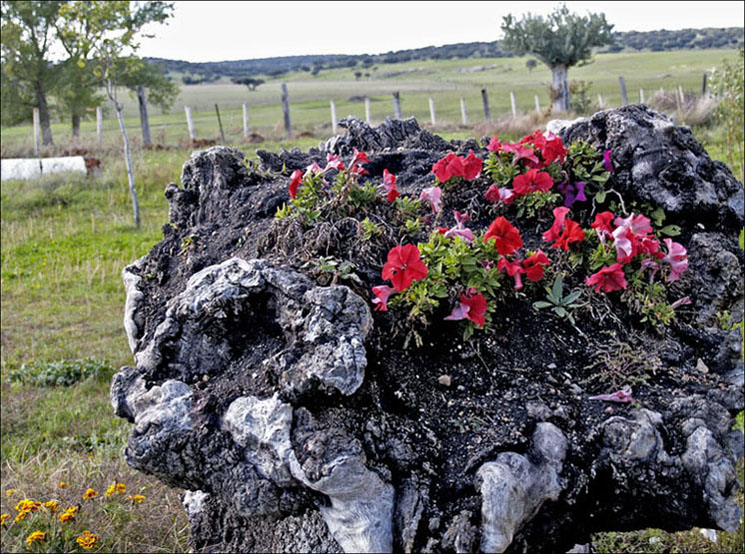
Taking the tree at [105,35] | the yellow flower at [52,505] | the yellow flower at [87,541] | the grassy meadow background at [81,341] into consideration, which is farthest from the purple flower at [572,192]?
the tree at [105,35]

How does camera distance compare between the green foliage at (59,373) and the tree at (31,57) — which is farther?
the tree at (31,57)

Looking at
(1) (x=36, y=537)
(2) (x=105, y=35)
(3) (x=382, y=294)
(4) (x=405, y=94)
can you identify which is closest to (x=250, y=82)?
(4) (x=405, y=94)

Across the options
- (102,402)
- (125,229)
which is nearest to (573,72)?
(125,229)

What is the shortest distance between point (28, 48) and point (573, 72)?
52733mm

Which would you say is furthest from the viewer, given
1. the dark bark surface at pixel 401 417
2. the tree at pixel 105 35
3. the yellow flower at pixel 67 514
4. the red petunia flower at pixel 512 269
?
the tree at pixel 105 35

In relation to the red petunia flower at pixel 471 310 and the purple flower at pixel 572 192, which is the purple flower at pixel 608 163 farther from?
the red petunia flower at pixel 471 310

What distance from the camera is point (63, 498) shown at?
11.3ft

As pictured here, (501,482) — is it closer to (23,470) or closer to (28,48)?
(23,470)

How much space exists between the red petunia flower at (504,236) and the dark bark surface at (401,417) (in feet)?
0.77

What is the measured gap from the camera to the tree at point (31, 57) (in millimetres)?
27047

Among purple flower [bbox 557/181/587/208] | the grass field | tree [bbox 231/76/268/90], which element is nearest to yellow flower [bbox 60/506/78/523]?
purple flower [bbox 557/181/587/208]

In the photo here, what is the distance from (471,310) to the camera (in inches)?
82.4

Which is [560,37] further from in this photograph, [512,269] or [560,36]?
[512,269]

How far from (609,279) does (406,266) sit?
74 centimetres
